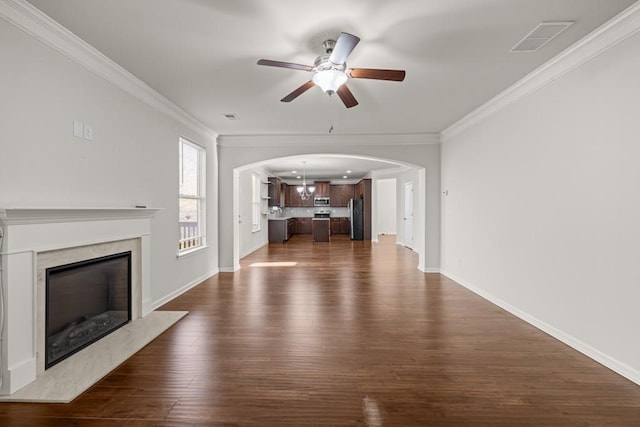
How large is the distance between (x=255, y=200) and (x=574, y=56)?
746 cm

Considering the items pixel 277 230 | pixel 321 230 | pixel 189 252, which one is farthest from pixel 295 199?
pixel 189 252

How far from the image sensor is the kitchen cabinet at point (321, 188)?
12.2 meters

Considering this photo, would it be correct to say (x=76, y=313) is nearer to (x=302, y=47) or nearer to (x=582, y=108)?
(x=302, y=47)

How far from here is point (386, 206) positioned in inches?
515

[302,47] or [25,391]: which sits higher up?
[302,47]

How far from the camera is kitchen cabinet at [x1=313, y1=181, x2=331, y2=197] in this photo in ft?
40.1

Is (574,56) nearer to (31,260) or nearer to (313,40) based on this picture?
(313,40)

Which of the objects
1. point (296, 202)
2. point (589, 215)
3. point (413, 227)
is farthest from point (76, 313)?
point (296, 202)

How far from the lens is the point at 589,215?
2449 mm

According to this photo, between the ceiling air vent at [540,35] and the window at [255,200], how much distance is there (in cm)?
672

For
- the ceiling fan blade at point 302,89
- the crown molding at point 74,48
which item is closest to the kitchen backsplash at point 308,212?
the crown molding at point 74,48

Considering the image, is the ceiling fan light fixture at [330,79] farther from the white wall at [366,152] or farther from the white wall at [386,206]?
the white wall at [386,206]

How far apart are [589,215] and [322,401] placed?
8.46 ft

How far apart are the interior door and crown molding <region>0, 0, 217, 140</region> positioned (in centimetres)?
717
